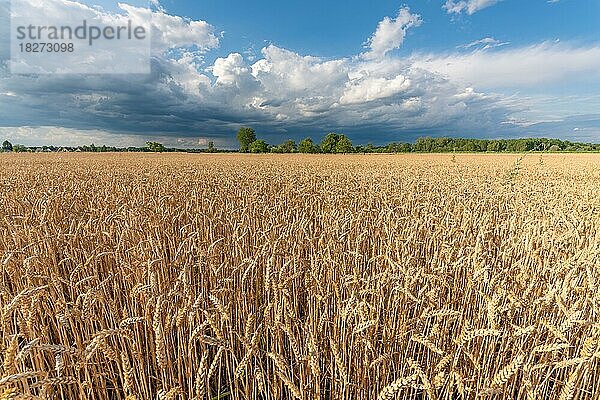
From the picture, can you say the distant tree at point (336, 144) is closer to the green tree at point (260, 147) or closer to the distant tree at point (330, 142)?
the distant tree at point (330, 142)

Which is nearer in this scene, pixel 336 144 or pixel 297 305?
pixel 297 305

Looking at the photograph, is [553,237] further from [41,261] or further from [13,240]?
[13,240]

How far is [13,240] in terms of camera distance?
15.5ft

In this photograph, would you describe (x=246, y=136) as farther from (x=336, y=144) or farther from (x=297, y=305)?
(x=297, y=305)

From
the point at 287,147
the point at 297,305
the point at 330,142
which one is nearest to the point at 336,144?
the point at 330,142

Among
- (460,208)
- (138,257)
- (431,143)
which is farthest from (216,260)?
(431,143)

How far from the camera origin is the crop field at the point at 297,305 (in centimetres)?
195

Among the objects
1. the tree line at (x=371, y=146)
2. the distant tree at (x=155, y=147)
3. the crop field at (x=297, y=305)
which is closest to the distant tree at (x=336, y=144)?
the tree line at (x=371, y=146)

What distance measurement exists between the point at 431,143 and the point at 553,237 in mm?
120718

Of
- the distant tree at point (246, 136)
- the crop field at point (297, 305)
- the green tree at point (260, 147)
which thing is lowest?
the crop field at point (297, 305)

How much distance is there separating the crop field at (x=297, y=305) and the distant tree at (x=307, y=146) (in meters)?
104

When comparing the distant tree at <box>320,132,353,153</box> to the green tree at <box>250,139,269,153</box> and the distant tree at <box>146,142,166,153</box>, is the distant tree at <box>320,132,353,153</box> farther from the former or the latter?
the distant tree at <box>146,142,166,153</box>

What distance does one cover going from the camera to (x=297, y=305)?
340 centimetres

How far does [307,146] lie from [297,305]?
4358 inches
